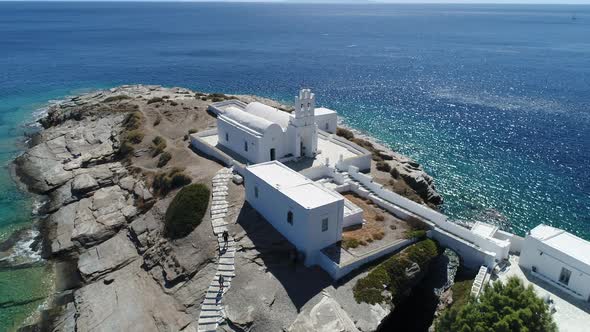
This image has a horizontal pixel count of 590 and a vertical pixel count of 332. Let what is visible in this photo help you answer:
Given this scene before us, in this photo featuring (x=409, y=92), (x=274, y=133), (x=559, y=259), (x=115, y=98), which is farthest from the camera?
(x=409, y=92)

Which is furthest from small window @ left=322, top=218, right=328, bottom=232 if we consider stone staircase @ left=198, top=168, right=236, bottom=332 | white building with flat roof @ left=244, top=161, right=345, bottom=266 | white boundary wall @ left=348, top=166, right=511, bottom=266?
white boundary wall @ left=348, top=166, right=511, bottom=266

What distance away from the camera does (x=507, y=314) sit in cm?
2109

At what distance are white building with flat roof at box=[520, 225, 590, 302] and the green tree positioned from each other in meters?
8.83

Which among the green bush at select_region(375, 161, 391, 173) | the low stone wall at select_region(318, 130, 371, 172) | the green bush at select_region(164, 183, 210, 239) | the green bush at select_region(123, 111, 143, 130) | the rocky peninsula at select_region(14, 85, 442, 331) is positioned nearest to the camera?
the rocky peninsula at select_region(14, 85, 442, 331)

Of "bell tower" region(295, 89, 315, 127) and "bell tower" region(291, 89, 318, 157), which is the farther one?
"bell tower" region(291, 89, 318, 157)

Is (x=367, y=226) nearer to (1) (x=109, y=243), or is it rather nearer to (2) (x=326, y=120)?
(2) (x=326, y=120)

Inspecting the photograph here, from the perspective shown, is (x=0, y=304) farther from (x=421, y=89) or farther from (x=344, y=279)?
(x=421, y=89)

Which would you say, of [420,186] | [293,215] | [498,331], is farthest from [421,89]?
[498,331]

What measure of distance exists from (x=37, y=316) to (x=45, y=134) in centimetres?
4583

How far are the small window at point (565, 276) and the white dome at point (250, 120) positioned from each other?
28572 mm

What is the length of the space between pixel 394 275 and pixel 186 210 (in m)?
19.2

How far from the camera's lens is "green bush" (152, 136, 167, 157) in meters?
51.8

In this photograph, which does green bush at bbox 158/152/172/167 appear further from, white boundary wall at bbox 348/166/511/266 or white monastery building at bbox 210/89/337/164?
white boundary wall at bbox 348/166/511/266

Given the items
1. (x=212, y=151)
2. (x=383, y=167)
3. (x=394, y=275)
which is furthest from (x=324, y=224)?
(x=212, y=151)
